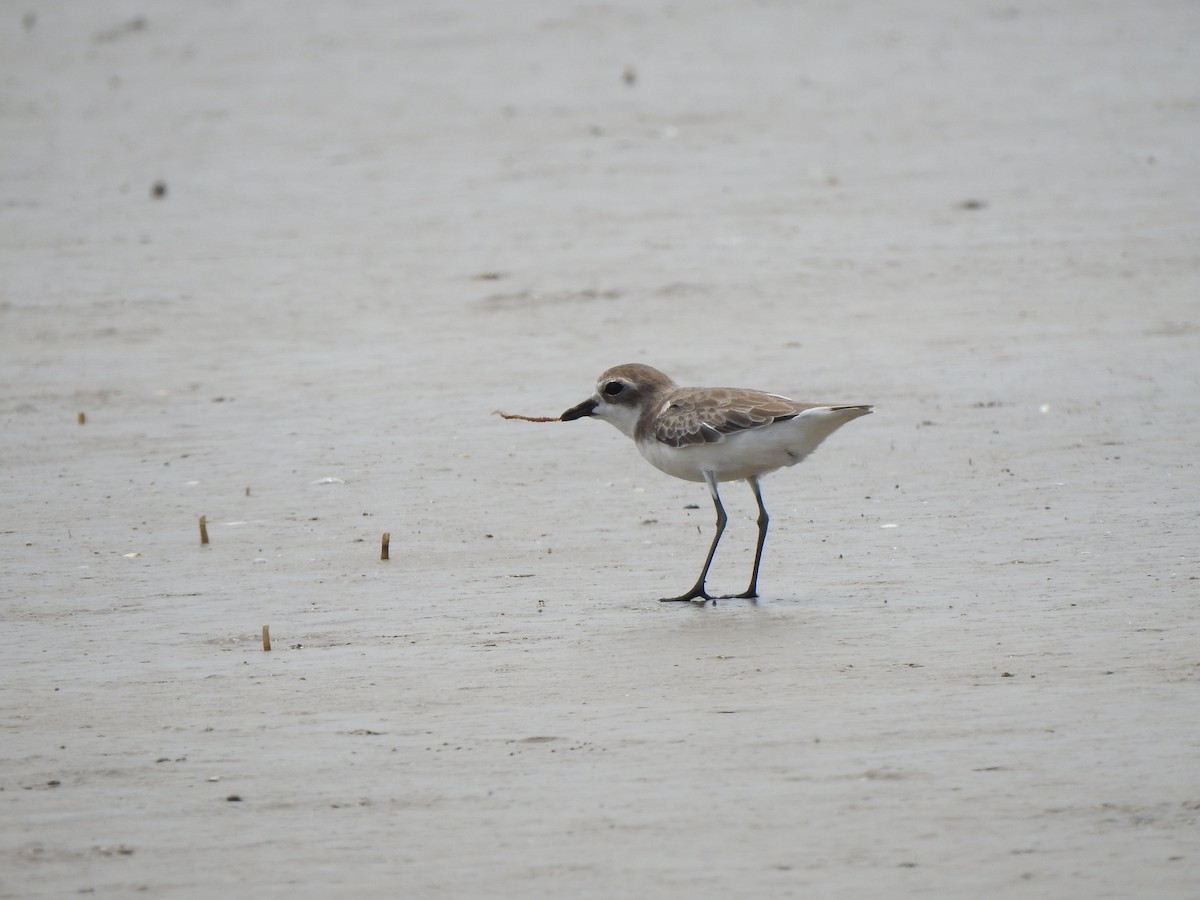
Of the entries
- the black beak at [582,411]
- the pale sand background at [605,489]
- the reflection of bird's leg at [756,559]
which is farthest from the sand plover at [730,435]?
the pale sand background at [605,489]

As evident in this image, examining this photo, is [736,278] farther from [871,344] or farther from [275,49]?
[275,49]

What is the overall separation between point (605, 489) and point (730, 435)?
1861mm

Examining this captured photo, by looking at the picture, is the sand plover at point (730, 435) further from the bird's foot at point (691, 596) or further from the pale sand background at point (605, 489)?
the pale sand background at point (605, 489)

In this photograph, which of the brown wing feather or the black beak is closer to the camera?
the brown wing feather

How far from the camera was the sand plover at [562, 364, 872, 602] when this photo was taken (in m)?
7.58

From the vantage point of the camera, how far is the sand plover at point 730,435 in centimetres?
758

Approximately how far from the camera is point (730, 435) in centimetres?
768

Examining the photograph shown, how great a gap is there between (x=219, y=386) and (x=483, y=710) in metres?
6.25

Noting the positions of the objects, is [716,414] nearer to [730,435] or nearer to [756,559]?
[730,435]

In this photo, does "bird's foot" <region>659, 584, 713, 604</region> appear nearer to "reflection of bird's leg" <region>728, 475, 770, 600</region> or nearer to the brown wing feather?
"reflection of bird's leg" <region>728, 475, 770, 600</region>

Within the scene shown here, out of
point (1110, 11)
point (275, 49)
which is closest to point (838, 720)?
point (1110, 11)

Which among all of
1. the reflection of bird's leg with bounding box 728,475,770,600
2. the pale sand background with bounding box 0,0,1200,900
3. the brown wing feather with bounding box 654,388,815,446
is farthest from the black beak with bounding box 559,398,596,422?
the reflection of bird's leg with bounding box 728,475,770,600

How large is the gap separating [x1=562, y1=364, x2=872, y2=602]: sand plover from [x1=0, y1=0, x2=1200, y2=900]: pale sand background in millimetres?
455

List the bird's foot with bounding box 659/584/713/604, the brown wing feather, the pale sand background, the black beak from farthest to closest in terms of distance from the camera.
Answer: the black beak
the brown wing feather
the bird's foot with bounding box 659/584/713/604
the pale sand background
